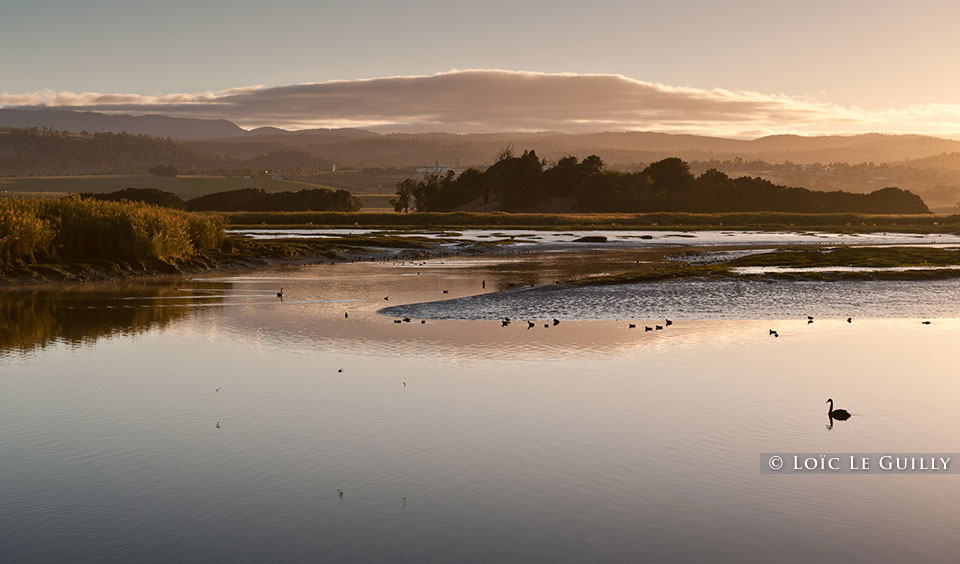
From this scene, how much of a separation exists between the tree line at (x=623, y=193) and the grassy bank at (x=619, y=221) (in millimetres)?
15378

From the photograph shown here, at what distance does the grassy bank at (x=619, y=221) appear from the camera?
4722 inches

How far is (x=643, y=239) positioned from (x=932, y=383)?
Answer: 75352 mm

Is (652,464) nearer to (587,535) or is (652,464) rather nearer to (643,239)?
(587,535)

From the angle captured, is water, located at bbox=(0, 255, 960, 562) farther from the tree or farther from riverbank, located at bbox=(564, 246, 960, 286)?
the tree

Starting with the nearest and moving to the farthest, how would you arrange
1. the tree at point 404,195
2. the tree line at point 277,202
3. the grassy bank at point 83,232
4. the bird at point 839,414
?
the bird at point 839,414 → the grassy bank at point 83,232 → the tree line at point 277,202 → the tree at point 404,195

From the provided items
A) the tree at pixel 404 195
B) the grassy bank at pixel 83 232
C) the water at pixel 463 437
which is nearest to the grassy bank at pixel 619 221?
the tree at pixel 404 195

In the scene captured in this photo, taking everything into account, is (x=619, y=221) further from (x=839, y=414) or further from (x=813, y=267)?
(x=839, y=414)

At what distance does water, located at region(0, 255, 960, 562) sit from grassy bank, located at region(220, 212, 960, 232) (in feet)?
294

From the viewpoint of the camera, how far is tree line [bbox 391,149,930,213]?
164m

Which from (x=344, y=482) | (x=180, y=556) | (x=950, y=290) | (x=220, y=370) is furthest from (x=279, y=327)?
(x=950, y=290)

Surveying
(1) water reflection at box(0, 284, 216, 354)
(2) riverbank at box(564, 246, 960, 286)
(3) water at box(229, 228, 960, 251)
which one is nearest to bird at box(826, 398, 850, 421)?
(1) water reflection at box(0, 284, 216, 354)

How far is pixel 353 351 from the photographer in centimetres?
2381

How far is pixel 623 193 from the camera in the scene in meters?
164

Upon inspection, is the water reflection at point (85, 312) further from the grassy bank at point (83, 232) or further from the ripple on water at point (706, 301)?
the ripple on water at point (706, 301)
